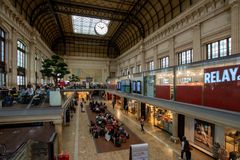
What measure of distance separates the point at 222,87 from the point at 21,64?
19.4 m

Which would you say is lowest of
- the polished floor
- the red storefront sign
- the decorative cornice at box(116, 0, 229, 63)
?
the polished floor

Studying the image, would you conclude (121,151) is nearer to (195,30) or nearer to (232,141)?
(232,141)

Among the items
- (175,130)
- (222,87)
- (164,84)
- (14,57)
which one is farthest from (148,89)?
(14,57)

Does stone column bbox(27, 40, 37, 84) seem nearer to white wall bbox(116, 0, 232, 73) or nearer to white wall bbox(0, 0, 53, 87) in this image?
white wall bbox(0, 0, 53, 87)

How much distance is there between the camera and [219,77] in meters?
6.44

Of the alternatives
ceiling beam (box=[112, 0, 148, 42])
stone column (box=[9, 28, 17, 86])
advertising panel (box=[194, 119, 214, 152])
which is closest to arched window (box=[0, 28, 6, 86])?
stone column (box=[9, 28, 17, 86])

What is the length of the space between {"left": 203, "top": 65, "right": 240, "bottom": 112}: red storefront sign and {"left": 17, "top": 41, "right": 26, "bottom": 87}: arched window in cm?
1766

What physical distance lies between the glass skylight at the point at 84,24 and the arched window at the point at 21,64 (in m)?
10.8

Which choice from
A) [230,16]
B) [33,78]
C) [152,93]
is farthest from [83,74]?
[230,16]

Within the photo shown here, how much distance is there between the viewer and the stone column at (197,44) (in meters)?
12.8

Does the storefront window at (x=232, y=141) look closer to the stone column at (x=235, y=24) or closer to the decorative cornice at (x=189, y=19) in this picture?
the stone column at (x=235, y=24)

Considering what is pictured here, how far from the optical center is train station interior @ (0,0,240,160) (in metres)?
7.29

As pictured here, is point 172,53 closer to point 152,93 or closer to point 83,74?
point 152,93

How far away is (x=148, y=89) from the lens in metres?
13.2
